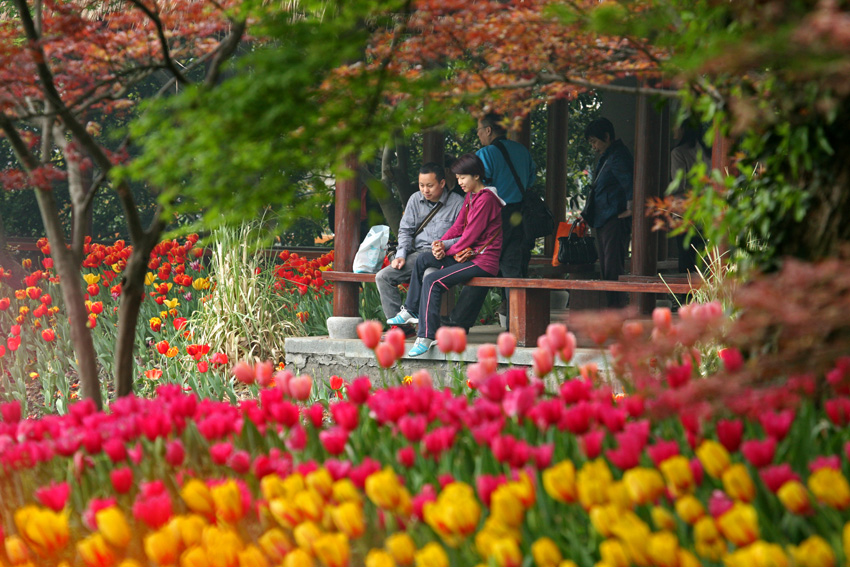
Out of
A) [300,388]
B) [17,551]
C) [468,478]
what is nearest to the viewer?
[17,551]

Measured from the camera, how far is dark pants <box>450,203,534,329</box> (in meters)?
5.94

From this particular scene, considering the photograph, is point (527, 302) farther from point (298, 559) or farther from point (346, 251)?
point (298, 559)

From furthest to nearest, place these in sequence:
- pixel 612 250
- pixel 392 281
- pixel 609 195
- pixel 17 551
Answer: pixel 612 250
pixel 609 195
pixel 392 281
pixel 17 551

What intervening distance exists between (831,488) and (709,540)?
263mm

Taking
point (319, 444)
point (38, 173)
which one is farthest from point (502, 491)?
point (38, 173)

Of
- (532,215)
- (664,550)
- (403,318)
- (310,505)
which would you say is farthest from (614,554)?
(532,215)

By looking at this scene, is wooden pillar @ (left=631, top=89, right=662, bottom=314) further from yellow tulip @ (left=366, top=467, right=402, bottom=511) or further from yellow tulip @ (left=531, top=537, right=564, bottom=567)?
yellow tulip @ (left=531, top=537, right=564, bottom=567)

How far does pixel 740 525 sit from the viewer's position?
1.54m

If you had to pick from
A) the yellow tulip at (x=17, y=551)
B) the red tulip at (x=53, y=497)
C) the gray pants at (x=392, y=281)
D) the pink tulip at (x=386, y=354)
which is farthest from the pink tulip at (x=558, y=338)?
the gray pants at (x=392, y=281)

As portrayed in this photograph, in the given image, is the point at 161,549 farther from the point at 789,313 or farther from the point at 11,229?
the point at 11,229

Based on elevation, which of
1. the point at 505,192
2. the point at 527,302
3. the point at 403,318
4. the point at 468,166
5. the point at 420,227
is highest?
the point at 468,166

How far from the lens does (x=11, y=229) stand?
12539 millimetres

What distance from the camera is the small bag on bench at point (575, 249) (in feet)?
24.3

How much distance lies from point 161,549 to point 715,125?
2.18 m
